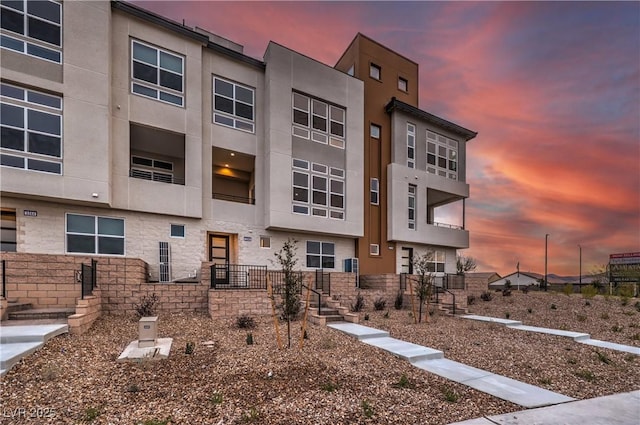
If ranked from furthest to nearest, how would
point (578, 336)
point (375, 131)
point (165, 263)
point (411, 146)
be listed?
1. point (411, 146)
2. point (375, 131)
3. point (165, 263)
4. point (578, 336)

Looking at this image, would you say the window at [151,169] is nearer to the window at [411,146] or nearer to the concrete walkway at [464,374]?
the concrete walkway at [464,374]

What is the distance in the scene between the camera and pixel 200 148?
14281 millimetres

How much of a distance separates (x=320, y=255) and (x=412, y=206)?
22.7ft

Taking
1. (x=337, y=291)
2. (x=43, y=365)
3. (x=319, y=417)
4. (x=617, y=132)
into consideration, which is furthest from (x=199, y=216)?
(x=617, y=132)

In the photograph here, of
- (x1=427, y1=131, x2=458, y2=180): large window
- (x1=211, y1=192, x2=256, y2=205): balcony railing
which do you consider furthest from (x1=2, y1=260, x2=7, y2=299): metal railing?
(x1=427, y1=131, x2=458, y2=180): large window

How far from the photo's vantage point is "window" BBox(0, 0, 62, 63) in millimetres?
10992

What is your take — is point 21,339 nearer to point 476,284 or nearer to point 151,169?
point 151,169

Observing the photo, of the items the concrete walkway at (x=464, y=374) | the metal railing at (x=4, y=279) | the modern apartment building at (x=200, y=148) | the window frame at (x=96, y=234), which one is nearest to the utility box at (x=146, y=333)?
the metal railing at (x=4, y=279)

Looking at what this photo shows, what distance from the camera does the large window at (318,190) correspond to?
52.9 feet

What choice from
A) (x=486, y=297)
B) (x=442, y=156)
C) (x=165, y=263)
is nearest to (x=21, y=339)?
(x=165, y=263)

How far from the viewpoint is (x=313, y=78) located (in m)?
16.8

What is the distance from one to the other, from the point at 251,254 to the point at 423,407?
Result: 456 inches

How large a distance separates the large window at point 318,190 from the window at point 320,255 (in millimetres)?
1613

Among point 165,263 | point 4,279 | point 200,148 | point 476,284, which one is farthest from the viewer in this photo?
point 476,284
